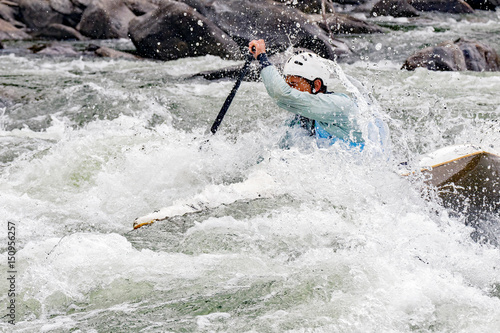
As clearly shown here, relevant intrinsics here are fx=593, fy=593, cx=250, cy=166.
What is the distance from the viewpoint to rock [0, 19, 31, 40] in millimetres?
16891

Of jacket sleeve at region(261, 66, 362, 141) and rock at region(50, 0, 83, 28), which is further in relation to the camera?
rock at region(50, 0, 83, 28)

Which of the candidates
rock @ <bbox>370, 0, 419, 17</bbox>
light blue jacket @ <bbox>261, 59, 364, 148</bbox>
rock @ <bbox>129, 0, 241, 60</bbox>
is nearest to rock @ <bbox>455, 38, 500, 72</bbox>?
rock @ <bbox>129, 0, 241, 60</bbox>

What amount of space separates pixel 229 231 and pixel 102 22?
1441 centimetres

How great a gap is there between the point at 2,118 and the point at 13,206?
12.0 ft

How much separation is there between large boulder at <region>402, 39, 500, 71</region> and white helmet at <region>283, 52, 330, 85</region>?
20.4 feet

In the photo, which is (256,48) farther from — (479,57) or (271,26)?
(271,26)

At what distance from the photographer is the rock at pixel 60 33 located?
56.2 ft

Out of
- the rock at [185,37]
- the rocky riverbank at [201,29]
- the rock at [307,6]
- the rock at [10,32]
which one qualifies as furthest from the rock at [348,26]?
the rock at [10,32]

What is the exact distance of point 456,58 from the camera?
11.0 meters

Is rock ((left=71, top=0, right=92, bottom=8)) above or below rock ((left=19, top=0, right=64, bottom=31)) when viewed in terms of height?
above

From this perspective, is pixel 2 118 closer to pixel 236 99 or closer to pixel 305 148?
pixel 236 99

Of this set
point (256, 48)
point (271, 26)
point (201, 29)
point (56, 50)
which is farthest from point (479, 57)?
point (56, 50)

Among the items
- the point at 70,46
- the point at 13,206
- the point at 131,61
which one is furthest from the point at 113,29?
the point at 13,206

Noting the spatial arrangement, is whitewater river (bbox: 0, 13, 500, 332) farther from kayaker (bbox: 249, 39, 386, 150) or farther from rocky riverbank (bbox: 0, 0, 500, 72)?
rocky riverbank (bbox: 0, 0, 500, 72)
